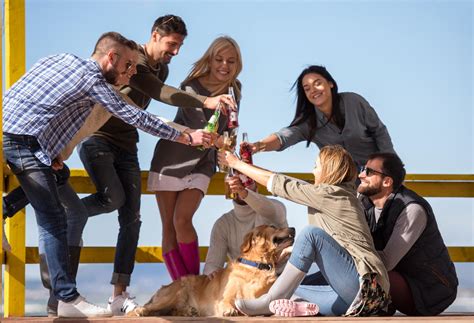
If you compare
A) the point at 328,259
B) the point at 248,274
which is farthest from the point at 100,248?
the point at 328,259

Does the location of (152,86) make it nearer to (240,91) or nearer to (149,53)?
(149,53)

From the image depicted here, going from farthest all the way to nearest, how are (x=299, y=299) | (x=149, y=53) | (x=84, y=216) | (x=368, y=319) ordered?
(x=149, y=53), (x=84, y=216), (x=299, y=299), (x=368, y=319)

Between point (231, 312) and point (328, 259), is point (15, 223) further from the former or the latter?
point (328, 259)

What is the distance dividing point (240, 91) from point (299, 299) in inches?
61.4

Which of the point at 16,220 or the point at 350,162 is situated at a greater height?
the point at 350,162

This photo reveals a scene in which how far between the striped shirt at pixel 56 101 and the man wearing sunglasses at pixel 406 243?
1.27m

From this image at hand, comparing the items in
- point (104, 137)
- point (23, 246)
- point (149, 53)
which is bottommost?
point (23, 246)

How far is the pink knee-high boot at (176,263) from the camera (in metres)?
5.50

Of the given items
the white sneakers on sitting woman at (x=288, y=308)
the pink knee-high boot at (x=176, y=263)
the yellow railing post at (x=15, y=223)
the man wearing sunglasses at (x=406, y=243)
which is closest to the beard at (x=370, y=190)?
the man wearing sunglasses at (x=406, y=243)

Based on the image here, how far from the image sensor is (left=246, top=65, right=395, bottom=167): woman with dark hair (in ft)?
18.5

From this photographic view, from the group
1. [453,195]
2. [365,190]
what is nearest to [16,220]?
[365,190]

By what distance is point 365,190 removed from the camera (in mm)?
4922

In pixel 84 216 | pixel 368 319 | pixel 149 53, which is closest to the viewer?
pixel 368 319

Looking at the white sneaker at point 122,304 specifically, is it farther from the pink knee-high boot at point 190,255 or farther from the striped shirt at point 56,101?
the striped shirt at point 56,101
